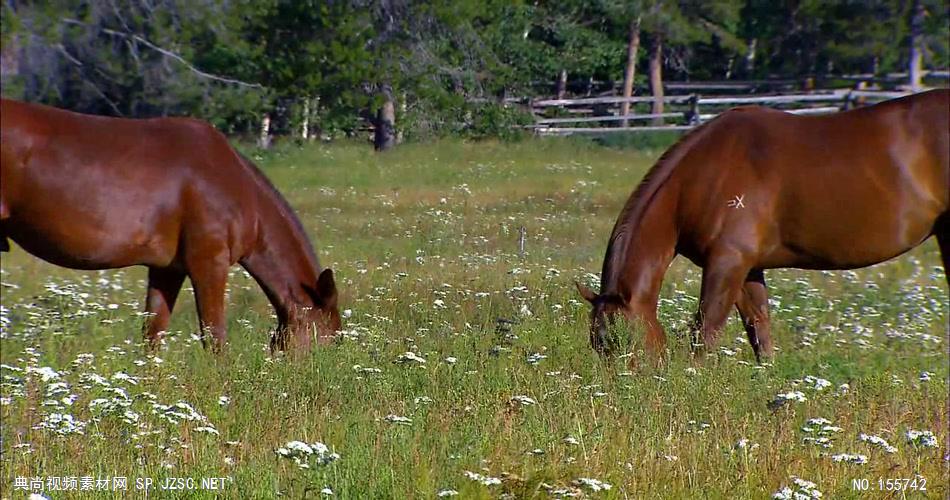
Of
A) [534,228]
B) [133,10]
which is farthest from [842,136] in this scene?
[133,10]

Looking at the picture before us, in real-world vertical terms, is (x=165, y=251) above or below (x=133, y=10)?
below

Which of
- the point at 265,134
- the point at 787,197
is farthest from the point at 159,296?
the point at 265,134

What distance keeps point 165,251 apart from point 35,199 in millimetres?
838

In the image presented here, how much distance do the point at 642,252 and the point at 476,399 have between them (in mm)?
1854

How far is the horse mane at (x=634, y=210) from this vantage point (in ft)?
23.5

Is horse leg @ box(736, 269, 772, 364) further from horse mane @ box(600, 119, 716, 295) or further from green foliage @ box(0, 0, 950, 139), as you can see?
green foliage @ box(0, 0, 950, 139)

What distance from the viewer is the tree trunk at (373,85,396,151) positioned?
2230 cm

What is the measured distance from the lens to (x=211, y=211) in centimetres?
751

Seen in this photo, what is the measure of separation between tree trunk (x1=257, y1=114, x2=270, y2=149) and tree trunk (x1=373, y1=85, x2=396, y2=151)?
8.36ft

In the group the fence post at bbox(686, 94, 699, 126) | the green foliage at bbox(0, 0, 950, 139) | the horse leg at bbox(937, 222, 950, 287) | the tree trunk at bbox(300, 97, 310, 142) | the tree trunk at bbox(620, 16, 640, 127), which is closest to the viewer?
the horse leg at bbox(937, 222, 950, 287)

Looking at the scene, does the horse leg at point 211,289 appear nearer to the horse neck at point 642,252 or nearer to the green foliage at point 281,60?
the horse neck at point 642,252

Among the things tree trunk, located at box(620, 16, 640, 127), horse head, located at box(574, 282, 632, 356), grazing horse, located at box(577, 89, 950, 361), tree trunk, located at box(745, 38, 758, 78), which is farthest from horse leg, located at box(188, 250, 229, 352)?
tree trunk, located at box(745, 38, 758, 78)

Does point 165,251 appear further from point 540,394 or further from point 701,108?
point 701,108

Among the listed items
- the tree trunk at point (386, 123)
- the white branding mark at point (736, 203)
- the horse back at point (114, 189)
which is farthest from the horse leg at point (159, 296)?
the tree trunk at point (386, 123)
